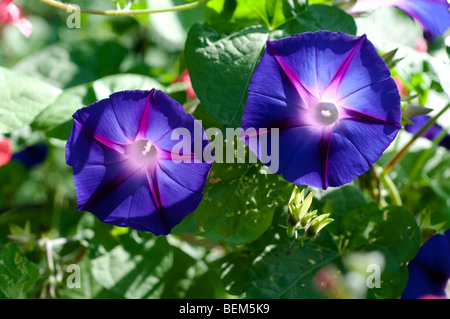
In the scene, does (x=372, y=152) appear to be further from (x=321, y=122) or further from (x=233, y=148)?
(x=233, y=148)

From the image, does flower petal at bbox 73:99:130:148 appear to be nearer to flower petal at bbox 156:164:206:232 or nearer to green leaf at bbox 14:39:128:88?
flower petal at bbox 156:164:206:232

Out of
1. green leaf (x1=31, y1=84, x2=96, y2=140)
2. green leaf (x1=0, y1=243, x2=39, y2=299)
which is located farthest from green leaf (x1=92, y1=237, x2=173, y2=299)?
green leaf (x1=31, y1=84, x2=96, y2=140)

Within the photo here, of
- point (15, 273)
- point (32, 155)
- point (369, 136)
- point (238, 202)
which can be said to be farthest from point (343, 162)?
point (32, 155)

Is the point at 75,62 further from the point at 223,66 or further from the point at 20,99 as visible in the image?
the point at 223,66

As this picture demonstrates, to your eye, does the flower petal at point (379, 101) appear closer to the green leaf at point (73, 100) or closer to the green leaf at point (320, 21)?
the green leaf at point (320, 21)

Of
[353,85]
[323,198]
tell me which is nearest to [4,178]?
[323,198]

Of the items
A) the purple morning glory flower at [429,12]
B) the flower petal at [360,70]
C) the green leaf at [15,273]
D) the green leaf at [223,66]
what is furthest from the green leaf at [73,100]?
the purple morning glory flower at [429,12]

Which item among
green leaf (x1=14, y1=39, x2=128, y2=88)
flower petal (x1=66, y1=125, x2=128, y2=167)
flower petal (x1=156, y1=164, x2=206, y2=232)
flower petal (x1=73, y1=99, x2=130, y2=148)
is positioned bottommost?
flower petal (x1=156, y1=164, x2=206, y2=232)

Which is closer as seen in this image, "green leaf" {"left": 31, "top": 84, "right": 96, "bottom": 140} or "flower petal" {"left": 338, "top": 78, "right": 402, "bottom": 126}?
"flower petal" {"left": 338, "top": 78, "right": 402, "bottom": 126}
